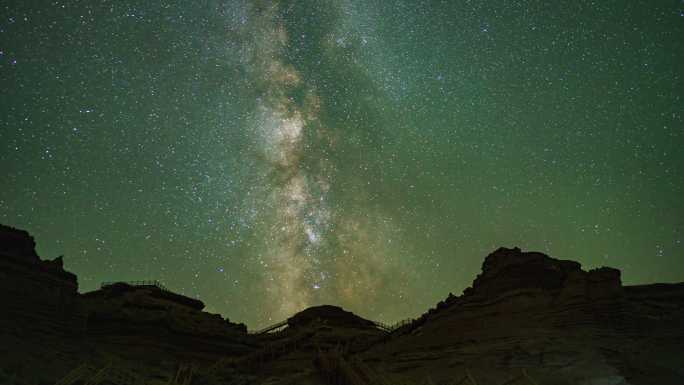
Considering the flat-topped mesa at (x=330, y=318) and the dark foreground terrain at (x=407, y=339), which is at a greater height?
the flat-topped mesa at (x=330, y=318)

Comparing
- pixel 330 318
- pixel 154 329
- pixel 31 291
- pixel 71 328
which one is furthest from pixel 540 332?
pixel 31 291

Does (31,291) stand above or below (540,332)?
below

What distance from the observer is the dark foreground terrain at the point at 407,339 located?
2425 cm

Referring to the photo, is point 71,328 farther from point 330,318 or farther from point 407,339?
point 330,318

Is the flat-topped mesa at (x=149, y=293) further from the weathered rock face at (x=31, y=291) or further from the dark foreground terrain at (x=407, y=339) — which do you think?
the weathered rock face at (x=31, y=291)

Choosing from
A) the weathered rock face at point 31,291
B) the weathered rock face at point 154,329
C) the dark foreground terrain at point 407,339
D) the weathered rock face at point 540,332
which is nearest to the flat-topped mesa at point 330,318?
the dark foreground terrain at point 407,339

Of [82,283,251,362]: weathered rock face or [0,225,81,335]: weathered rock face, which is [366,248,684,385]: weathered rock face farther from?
[0,225,81,335]: weathered rock face

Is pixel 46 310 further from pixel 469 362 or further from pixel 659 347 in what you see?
pixel 659 347

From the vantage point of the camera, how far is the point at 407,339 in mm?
37594

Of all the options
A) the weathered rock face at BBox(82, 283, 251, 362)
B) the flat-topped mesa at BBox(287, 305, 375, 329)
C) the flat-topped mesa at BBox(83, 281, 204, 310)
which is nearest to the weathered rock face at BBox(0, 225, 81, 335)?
the weathered rock face at BBox(82, 283, 251, 362)

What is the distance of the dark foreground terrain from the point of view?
955 inches

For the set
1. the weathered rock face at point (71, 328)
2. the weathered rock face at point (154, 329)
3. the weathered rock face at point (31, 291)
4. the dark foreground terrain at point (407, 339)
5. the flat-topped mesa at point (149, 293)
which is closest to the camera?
the dark foreground terrain at point (407, 339)

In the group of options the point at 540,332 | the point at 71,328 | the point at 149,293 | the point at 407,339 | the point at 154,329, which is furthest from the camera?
the point at 149,293

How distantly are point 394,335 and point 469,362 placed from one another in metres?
13.0
